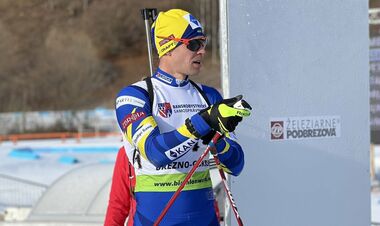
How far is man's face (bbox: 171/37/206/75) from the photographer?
2.65 m

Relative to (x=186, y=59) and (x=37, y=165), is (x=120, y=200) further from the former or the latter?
(x=37, y=165)

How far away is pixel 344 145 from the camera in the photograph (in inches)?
144

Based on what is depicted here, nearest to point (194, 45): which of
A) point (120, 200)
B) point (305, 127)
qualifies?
point (120, 200)

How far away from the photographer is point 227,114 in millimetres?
2289

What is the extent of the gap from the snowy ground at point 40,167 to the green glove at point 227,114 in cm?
531

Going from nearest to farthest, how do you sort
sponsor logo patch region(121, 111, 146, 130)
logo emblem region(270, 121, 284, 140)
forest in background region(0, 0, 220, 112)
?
1. sponsor logo patch region(121, 111, 146, 130)
2. logo emblem region(270, 121, 284, 140)
3. forest in background region(0, 0, 220, 112)

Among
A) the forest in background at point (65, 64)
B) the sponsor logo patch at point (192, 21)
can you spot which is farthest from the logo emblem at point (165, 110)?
the forest in background at point (65, 64)

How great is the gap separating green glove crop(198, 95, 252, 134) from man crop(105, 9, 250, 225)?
0.15 metres

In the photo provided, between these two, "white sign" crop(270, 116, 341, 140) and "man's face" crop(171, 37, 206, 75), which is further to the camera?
"white sign" crop(270, 116, 341, 140)

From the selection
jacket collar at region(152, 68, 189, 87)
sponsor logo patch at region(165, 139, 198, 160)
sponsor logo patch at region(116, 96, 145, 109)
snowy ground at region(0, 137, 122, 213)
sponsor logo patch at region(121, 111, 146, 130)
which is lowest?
snowy ground at region(0, 137, 122, 213)

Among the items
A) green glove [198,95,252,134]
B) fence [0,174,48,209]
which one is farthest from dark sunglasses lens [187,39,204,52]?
fence [0,174,48,209]

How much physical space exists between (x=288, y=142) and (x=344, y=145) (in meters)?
0.37

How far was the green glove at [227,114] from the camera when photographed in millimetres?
2277

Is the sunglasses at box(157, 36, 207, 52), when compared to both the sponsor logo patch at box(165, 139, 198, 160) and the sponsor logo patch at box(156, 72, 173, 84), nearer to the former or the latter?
the sponsor logo patch at box(156, 72, 173, 84)
